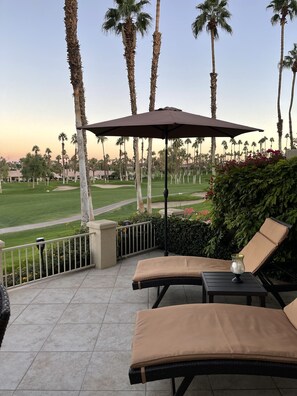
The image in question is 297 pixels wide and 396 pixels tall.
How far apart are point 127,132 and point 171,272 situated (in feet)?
8.85

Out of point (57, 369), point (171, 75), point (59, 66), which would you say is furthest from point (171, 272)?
point (171, 75)

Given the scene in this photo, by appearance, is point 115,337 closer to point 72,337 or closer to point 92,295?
point 72,337

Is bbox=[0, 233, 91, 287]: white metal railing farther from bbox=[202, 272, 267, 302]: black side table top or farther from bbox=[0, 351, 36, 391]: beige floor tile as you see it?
bbox=[202, 272, 267, 302]: black side table top

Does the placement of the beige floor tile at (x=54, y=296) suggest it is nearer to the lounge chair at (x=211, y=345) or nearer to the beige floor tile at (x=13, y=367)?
the beige floor tile at (x=13, y=367)

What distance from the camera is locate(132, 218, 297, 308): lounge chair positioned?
3705mm

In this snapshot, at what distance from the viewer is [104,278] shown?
5.27m

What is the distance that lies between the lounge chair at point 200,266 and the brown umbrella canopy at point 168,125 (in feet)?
5.13

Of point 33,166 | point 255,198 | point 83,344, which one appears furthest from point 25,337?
point 33,166

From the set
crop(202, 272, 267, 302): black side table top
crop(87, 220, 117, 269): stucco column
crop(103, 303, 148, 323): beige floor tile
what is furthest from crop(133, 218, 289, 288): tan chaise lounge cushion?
crop(87, 220, 117, 269): stucco column

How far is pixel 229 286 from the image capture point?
10.5 ft

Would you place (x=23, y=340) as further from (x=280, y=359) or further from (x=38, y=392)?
(x=280, y=359)

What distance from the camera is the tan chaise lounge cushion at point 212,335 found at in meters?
2.03

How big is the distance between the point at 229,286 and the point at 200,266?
81cm

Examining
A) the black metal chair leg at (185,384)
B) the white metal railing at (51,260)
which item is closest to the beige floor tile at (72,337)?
the black metal chair leg at (185,384)
